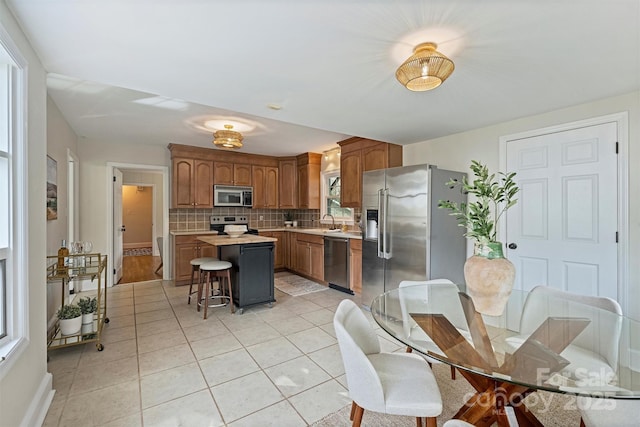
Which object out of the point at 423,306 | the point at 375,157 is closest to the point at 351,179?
the point at 375,157

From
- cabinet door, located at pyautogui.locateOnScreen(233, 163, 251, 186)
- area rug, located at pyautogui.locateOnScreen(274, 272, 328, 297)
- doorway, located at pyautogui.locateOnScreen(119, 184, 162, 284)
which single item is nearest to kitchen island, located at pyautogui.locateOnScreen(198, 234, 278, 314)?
area rug, located at pyautogui.locateOnScreen(274, 272, 328, 297)

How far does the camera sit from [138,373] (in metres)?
2.15

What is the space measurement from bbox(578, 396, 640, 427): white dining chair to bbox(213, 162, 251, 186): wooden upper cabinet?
527cm

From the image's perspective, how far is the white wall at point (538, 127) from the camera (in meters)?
2.29

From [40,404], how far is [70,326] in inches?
36.1

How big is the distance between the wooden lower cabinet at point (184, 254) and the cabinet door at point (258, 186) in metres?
1.40

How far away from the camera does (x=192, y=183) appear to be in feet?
16.3

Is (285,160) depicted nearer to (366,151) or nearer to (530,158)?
(366,151)

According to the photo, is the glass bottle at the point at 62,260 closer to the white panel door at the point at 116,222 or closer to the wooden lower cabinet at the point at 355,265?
the white panel door at the point at 116,222

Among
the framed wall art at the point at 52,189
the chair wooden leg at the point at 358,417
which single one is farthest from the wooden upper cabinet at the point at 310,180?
the chair wooden leg at the point at 358,417

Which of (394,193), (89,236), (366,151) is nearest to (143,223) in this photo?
(89,236)

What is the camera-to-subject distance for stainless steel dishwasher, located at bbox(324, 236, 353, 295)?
4258 mm

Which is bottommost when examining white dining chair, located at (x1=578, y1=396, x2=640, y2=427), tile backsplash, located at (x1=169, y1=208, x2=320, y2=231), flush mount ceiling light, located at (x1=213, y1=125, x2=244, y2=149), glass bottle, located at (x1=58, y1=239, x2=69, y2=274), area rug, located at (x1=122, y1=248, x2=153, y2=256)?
area rug, located at (x1=122, y1=248, x2=153, y2=256)

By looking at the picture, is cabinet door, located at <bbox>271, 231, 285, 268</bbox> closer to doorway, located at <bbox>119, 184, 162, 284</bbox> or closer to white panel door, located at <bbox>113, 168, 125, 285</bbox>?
white panel door, located at <bbox>113, 168, 125, 285</bbox>
